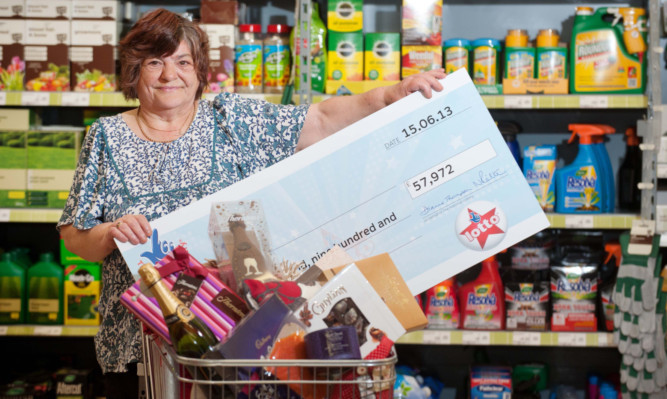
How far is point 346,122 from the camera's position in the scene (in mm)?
1668

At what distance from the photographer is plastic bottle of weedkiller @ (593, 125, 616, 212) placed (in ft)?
9.28

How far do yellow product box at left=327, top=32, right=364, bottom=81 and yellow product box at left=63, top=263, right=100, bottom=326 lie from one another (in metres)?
1.25

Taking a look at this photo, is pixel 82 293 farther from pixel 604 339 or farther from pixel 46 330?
pixel 604 339

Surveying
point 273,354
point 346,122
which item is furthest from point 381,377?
point 346,122

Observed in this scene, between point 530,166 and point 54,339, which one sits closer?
point 530,166

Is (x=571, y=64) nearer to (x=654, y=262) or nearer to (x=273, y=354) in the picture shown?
(x=654, y=262)

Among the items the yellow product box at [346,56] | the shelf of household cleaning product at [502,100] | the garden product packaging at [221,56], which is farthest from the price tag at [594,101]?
the garden product packaging at [221,56]

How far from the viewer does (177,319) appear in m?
0.95

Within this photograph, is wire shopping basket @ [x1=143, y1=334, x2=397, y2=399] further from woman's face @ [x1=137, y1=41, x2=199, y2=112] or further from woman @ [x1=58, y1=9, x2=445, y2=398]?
woman's face @ [x1=137, y1=41, x2=199, y2=112]

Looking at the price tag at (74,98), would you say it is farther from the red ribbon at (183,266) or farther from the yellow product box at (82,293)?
the red ribbon at (183,266)

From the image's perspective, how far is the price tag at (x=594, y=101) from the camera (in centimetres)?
268

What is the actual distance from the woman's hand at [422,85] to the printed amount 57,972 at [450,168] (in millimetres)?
140

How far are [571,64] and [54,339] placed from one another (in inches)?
102
